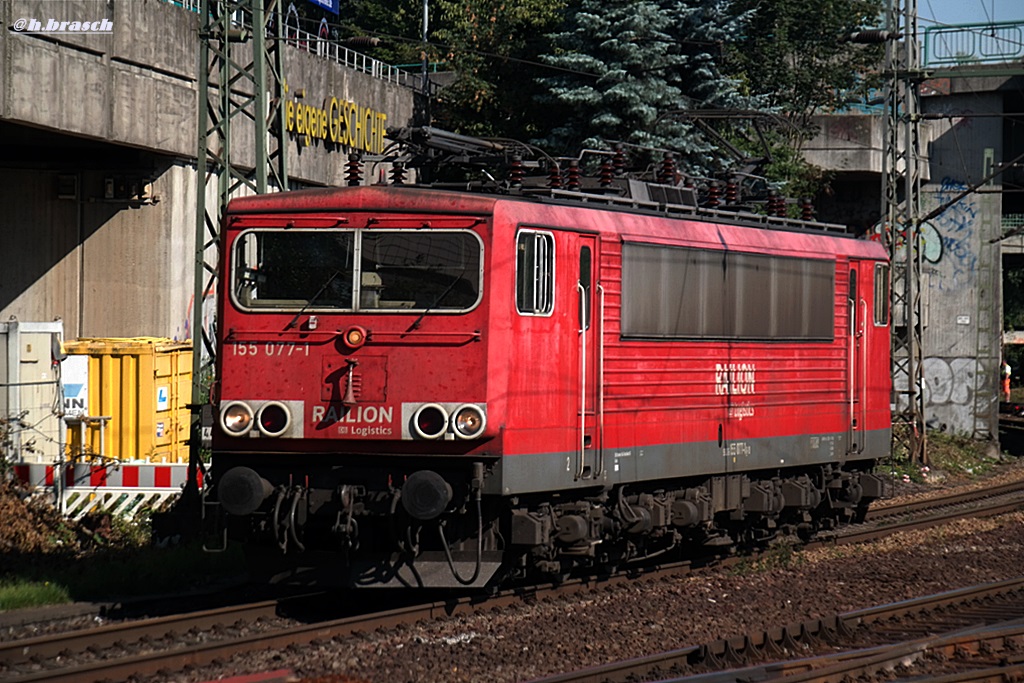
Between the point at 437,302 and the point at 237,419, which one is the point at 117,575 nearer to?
the point at 237,419

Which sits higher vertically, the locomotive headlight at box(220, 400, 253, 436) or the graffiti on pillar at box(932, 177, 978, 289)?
the graffiti on pillar at box(932, 177, 978, 289)

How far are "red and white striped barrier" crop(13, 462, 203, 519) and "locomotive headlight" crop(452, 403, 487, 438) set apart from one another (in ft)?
19.2

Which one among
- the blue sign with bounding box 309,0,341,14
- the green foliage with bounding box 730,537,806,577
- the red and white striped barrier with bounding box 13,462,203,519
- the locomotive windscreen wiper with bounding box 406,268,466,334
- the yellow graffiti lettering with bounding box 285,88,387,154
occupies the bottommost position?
the green foliage with bounding box 730,537,806,577

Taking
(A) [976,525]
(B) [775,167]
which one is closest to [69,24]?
(A) [976,525]

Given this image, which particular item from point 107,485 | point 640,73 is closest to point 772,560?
point 107,485

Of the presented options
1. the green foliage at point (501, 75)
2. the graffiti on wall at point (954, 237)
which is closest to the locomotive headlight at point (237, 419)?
the green foliage at point (501, 75)

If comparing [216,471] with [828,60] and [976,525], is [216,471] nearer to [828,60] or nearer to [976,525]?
[976,525]

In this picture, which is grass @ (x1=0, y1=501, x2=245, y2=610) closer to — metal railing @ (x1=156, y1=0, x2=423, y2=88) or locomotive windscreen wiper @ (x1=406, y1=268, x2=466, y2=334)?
locomotive windscreen wiper @ (x1=406, y1=268, x2=466, y2=334)

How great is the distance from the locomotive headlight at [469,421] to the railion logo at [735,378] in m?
3.74

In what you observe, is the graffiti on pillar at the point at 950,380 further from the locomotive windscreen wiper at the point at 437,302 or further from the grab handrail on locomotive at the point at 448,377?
the locomotive windscreen wiper at the point at 437,302

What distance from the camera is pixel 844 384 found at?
15914mm

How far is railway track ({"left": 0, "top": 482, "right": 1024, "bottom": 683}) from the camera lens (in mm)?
9102

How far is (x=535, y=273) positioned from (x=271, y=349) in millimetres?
2106

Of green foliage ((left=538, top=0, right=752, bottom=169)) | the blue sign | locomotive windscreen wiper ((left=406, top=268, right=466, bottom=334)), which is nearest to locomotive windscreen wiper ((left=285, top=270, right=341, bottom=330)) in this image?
locomotive windscreen wiper ((left=406, top=268, right=466, bottom=334))
